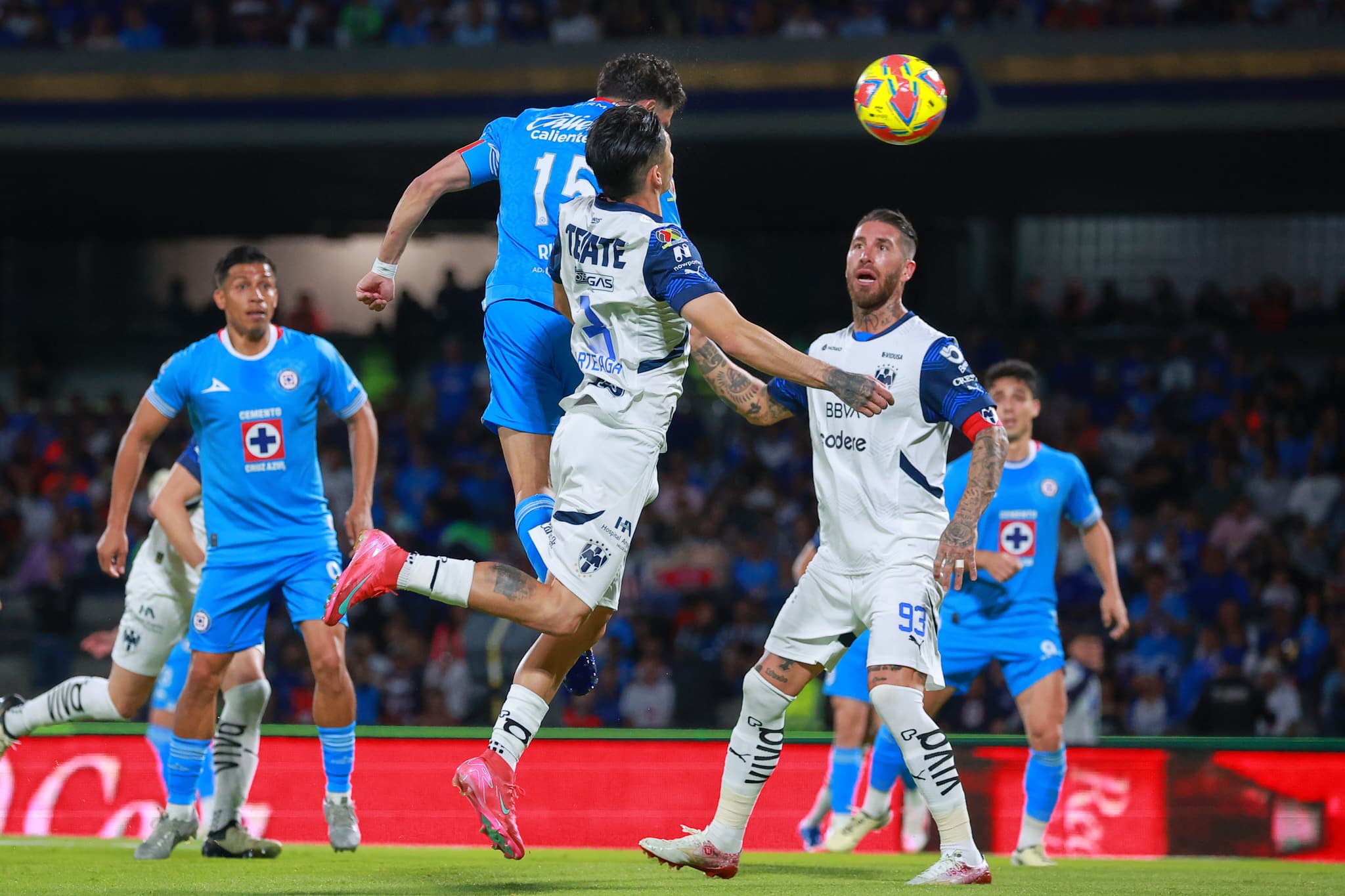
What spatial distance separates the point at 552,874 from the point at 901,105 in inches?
164

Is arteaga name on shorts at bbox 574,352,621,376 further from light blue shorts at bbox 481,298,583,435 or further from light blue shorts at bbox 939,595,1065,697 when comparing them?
light blue shorts at bbox 939,595,1065,697

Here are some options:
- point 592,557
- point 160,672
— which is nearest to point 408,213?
point 592,557

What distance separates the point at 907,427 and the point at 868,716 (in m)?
3.32

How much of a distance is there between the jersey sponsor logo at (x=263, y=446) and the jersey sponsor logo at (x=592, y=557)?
2.50m

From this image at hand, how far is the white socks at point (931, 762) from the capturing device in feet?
18.1

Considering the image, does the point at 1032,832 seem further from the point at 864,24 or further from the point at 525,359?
the point at 864,24

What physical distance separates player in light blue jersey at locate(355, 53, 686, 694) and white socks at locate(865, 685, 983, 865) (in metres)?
1.18

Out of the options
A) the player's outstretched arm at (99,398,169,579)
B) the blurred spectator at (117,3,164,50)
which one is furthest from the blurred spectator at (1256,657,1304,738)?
the blurred spectator at (117,3,164,50)

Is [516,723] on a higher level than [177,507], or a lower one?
lower

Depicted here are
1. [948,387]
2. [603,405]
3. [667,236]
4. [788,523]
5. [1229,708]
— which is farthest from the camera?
[788,523]

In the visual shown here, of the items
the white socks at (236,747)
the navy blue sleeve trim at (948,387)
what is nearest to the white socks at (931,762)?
the navy blue sleeve trim at (948,387)

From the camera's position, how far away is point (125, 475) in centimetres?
738

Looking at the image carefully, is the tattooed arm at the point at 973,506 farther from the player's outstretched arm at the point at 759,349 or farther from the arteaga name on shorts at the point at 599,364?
the arteaga name on shorts at the point at 599,364

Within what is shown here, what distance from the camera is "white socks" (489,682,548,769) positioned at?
5.36m
